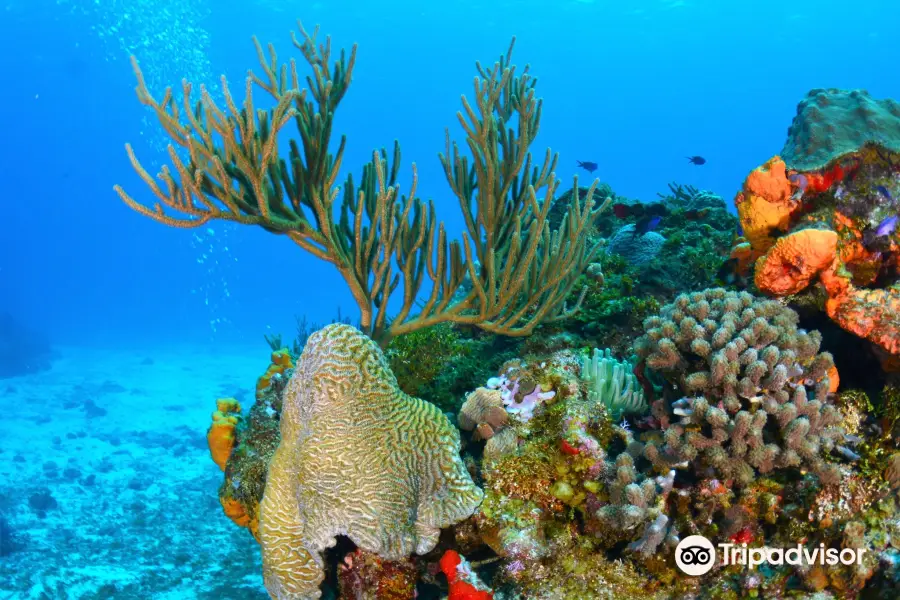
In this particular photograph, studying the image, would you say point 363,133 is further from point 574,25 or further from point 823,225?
point 823,225

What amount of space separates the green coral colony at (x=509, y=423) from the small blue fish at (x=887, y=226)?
632 mm

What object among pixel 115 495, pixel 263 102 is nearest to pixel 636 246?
pixel 115 495

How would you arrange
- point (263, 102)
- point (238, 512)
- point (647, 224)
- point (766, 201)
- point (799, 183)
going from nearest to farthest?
point (799, 183), point (766, 201), point (238, 512), point (647, 224), point (263, 102)

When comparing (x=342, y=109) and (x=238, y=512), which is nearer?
(x=238, y=512)

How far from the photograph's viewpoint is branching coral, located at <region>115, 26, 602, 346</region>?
396 centimetres

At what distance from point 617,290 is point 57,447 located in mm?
18861

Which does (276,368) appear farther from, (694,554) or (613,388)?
(694,554)

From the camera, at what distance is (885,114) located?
3.98m

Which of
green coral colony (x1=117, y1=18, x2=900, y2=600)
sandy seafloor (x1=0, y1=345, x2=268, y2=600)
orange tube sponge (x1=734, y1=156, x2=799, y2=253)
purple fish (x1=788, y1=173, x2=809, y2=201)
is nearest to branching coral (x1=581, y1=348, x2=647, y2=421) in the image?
green coral colony (x1=117, y1=18, x2=900, y2=600)

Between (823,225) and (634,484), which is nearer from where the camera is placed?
(634,484)

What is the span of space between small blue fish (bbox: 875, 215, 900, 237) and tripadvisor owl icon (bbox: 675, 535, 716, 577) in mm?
2409

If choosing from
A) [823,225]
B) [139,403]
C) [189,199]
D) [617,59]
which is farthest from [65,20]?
[617,59]

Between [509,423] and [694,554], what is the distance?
4.66 feet

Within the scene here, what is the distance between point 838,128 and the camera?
3895mm
